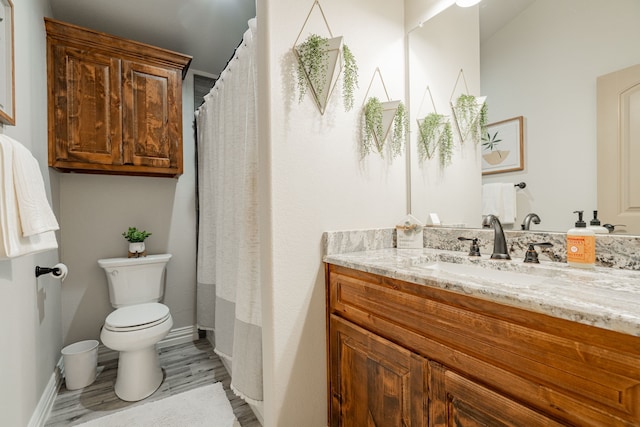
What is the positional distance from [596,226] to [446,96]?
0.88 m

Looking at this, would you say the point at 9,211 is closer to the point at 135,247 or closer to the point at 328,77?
the point at 135,247

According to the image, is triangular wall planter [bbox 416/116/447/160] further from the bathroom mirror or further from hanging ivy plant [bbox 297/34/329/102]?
hanging ivy plant [bbox 297/34/329/102]

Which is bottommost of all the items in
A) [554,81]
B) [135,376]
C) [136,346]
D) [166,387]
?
[166,387]

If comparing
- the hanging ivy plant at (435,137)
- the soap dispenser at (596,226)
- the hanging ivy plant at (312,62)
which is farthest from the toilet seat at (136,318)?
the soap dispenser at (596,226)

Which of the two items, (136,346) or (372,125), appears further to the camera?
(136,346)

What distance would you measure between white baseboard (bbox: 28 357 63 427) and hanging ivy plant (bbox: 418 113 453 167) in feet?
7.87

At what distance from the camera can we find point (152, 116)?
2176 mm

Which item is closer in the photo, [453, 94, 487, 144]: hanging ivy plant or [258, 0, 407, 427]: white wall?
[258, 0, 407, 427]: white wall

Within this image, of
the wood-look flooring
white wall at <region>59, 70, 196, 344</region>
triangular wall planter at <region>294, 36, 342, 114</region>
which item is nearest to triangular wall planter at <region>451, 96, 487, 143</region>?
triangular wall planter at <region>294, 36, 342, 114</region>

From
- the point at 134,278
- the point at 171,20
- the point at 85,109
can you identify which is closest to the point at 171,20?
the point at 171,20

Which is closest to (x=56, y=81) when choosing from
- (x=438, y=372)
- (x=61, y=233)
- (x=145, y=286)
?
(x=61, y=233)

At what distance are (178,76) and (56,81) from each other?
2.49 feet

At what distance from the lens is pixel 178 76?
2275 mm

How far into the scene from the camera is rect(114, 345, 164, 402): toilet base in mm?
1733
